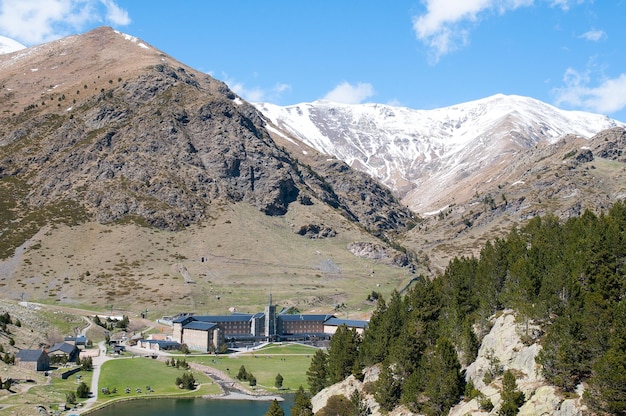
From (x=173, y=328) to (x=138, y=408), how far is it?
233 feet

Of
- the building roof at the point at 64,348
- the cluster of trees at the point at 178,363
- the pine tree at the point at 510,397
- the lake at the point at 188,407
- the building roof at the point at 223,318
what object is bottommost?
the lake at the point at 188,407

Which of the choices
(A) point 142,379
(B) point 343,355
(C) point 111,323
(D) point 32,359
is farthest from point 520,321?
(C) point 111,323

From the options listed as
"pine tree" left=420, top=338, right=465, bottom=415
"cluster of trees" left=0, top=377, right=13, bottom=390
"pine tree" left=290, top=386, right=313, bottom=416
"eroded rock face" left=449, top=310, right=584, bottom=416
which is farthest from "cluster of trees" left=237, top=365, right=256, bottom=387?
"eroded rock face" left=449, top=310, right=584, bottom=416

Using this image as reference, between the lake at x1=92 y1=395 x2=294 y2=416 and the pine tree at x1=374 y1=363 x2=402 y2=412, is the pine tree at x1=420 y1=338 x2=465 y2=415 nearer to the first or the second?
the pine tree at x1=374 y1=363 x2=402 y2=412

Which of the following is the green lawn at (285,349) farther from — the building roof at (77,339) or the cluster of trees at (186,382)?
the building roof at (77,339)

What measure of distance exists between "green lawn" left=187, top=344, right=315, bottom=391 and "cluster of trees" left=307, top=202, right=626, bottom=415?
33856 millimetres

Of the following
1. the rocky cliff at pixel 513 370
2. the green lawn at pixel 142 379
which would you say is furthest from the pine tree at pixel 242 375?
the rocky cliff at pixel 513 370

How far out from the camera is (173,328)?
185125 mm

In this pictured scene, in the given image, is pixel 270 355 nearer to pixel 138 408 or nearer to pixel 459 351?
pixel 138 408

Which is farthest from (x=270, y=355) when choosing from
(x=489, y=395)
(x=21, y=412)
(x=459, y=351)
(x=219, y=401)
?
(x=489, y=395)

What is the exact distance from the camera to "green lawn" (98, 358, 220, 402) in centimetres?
12538

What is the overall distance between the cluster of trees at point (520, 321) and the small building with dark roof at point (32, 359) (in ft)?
186

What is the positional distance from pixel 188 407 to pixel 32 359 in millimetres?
33424

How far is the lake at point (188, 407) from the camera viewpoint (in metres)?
112
